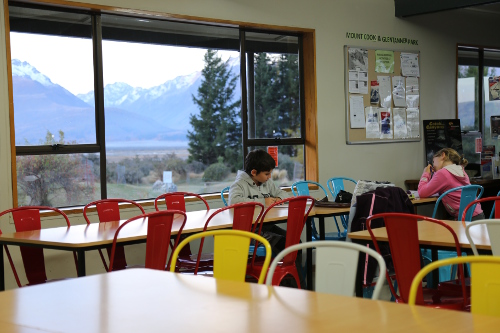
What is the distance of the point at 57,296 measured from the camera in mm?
2426

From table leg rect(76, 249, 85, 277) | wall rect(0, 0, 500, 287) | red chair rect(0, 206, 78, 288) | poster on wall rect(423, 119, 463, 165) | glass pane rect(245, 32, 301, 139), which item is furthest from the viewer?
poster on wall rect(423, 119, 463, 165)

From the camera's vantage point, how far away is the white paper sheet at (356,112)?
26.2 feet

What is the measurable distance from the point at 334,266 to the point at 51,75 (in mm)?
3970

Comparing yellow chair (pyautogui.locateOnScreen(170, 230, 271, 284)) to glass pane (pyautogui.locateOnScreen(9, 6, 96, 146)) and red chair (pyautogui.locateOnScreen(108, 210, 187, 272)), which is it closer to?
red chair (pyautogui.locateOnScreen(108, 210, 187, 272))

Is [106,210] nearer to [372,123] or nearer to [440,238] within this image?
[440,238]

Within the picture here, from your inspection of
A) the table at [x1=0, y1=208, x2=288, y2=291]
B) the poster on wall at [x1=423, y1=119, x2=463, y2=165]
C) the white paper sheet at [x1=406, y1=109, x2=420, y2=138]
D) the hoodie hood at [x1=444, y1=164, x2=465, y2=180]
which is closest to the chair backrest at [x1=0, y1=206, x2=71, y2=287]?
the table at [x1=0, y1=208, x2=288, y2=291]

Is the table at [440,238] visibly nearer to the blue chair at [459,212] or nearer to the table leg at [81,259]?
the blue chair at [459,212]

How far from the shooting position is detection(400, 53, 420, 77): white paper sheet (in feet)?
28.3

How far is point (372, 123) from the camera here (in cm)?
820

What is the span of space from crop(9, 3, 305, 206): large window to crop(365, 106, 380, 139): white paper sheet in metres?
0.93

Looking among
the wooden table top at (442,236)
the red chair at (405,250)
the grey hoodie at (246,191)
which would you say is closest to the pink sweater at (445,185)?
the grey hoodie at (246,191)

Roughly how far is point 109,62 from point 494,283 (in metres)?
4.65

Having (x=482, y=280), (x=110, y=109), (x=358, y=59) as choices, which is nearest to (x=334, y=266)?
(x=482, y=280)

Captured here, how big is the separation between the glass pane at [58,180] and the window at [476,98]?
5.59 meters
